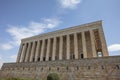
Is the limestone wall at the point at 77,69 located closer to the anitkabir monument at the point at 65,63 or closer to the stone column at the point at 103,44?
the anitkabir monument at the point at 65,63

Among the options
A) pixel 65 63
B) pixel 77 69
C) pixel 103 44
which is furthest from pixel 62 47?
pixel 77 69

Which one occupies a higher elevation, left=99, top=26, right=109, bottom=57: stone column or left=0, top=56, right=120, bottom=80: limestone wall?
left=99, top=26, right=109, bottom=57: stone column

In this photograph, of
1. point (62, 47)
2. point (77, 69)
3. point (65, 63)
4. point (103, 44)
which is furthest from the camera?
point (62, 47)

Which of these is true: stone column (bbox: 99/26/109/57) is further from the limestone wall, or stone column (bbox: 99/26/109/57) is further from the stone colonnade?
the limestone wall

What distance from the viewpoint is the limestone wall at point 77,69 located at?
13309 mm

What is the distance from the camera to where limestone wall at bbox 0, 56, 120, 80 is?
43.7 ft

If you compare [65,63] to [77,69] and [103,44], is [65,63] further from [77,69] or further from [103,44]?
[103,44]

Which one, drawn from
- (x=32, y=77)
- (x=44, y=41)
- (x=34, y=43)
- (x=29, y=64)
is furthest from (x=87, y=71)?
(x=34, y=43)

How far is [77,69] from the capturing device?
50.0ft

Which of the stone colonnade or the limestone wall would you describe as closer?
the limestone wall

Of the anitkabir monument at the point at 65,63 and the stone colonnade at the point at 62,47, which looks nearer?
the anitkabir monument at the point at 65,63

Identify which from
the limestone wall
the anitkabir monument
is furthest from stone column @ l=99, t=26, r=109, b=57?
the limestone wall

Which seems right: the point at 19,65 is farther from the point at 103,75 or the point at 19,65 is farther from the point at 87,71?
the point at 103,75

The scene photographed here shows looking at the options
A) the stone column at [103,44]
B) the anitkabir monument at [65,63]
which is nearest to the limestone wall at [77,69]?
the anitkabir monument at [65,63]
